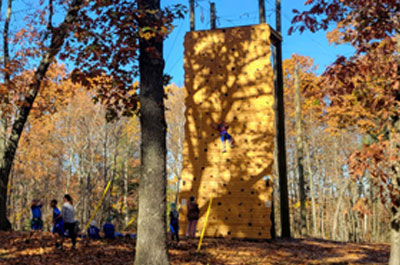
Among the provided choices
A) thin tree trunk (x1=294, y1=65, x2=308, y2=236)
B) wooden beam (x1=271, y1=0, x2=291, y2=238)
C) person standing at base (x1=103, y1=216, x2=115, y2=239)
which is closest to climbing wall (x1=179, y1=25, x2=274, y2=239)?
wooden beam (x1=271, y1=0, x2=291, y2=238)

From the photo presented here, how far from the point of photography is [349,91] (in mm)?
6434

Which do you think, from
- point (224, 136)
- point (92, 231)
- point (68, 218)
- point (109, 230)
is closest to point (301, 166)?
point (224, 136)

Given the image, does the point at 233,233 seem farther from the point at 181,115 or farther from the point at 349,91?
the point at 181,115

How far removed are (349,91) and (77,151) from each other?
23.3 m

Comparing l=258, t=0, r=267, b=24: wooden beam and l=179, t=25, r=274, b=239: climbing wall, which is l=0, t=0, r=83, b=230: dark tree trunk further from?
l=258, t=0, r=267, b=24: wooden beam

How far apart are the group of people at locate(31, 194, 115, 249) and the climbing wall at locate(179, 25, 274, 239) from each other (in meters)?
4.04

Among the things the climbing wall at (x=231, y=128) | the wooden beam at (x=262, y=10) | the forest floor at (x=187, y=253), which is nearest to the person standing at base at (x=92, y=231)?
the forest floor at (x=187, y=253)

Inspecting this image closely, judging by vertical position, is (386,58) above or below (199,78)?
below

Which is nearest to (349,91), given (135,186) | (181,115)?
(181,115)

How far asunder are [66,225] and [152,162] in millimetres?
4560

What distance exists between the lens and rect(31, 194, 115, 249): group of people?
35.3ft

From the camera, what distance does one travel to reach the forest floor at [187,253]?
9.68 m

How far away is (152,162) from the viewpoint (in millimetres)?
7727

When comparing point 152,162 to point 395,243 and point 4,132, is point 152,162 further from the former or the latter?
point 4,132
